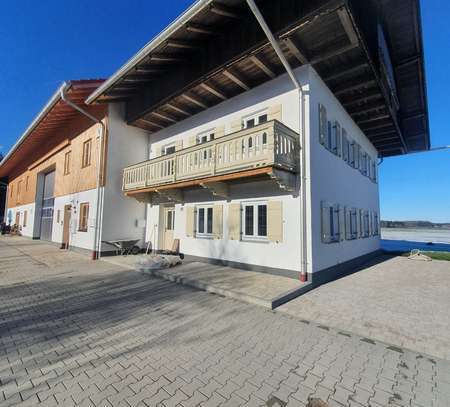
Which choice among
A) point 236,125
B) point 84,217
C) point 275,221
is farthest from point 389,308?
point 84,217

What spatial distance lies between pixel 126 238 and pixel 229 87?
26.8ft

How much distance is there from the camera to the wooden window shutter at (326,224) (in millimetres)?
7784

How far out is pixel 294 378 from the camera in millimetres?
2951

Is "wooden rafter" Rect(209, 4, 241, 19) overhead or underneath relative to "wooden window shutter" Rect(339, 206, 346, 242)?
overhead

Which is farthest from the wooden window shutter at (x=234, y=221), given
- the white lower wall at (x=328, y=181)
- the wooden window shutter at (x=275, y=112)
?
the wooden window shutter at (x=275, y=112)

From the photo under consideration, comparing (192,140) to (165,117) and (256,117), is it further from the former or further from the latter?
(256,117)

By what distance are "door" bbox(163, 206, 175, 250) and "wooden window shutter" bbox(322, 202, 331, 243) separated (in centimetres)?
680

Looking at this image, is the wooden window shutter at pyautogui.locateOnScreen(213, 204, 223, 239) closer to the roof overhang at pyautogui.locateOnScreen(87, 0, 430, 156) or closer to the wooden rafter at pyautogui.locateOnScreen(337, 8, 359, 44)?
the roof overhang at pyautogui.locateOnScreen(87, 0, 430, 156)

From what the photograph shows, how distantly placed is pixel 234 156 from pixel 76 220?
33.5ft

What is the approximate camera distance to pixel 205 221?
1005 cm

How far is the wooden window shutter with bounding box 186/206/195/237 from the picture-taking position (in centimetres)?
1042

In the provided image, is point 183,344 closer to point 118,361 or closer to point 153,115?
point 118,361

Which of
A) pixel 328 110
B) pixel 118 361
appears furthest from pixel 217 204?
pixel 118 361

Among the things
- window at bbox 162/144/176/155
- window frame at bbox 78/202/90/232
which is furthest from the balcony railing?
window frame at bbox 78/202/90/232
